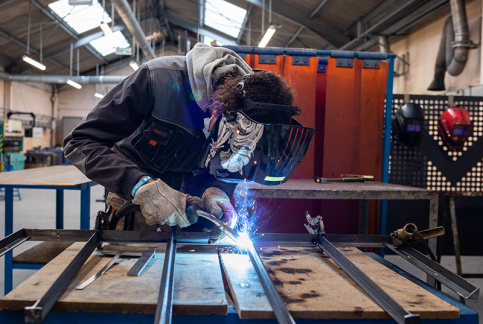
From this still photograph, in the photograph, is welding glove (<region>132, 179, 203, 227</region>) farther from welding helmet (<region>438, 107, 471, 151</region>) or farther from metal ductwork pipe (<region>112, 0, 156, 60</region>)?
metal ductwork pipe (<region>112, 0, 156, 60</region>)

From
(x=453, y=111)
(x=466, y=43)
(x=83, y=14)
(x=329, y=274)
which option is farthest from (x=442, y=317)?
(x=83, y=14)

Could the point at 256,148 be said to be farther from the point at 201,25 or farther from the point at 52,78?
the point at 52,78

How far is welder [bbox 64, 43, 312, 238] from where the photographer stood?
1.30 metres

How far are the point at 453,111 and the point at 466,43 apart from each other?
3101 mm

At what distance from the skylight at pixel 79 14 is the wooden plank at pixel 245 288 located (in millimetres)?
9412

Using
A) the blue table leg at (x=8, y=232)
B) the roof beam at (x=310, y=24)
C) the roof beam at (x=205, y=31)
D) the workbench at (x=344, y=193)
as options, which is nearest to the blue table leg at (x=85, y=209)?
the blue table leg at (x=8, y=232)

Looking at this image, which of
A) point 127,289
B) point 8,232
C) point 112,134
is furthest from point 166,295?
point 8,232

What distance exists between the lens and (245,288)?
1.15 meters

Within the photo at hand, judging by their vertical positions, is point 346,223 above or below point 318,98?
below

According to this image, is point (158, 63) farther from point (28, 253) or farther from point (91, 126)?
point (28, 253)

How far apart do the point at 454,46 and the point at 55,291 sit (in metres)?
6.46

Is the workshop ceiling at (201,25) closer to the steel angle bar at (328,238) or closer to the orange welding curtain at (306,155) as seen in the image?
the orange welding curtain at (306,155)

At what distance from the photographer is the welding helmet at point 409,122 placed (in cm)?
319

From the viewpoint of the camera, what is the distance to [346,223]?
2922mm
